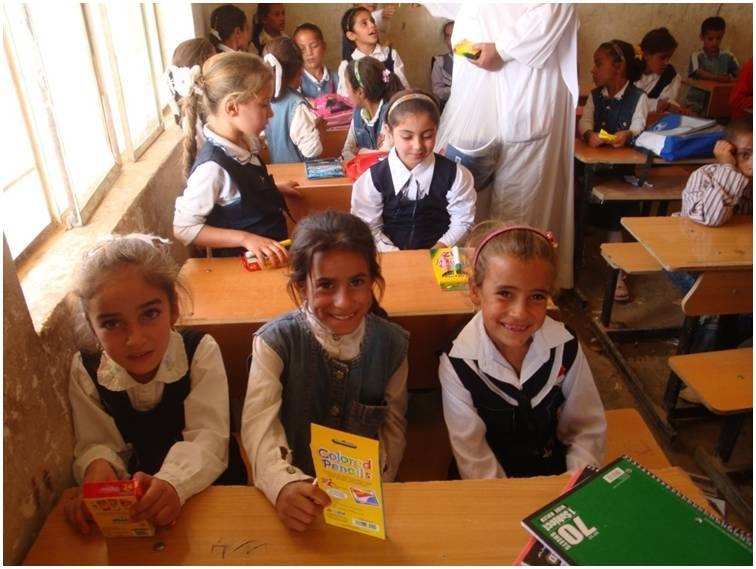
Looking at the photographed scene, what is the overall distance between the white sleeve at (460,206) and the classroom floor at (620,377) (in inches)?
29.5

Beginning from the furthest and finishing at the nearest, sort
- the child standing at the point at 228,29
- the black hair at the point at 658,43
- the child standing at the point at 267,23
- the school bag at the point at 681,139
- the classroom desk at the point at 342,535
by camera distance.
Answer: the child standing at the point at 267,23 < the black hair at the point at 658,43 < the child standing at the point at 228,29 < the school bag at the point at 681,139 < the classroom desk at the point at 342,535

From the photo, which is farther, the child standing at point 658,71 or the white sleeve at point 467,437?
the child standing at point 658,71

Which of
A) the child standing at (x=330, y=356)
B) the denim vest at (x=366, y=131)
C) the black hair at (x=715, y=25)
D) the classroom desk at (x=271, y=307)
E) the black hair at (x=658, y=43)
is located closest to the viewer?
the child standing at (x=330, y=356)

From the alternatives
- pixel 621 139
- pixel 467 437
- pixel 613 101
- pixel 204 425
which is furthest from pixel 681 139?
pixel 204 425

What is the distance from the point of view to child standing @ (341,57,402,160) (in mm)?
3309

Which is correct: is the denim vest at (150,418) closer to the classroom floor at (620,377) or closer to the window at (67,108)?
the window at (67,108)

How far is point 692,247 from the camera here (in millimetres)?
2246

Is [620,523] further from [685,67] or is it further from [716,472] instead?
[685,67]

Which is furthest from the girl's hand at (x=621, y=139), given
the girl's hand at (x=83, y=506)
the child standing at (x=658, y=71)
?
the girl's hand at (x=83, y=506)

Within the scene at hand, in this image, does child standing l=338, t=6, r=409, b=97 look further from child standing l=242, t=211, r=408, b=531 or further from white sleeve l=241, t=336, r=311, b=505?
white sleeve l=241, t=336, r=311, b=505

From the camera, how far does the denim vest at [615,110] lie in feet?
12.3

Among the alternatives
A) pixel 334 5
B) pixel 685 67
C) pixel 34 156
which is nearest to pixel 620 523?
pixel 34 156

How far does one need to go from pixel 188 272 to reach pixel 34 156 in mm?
544

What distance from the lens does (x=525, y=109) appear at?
2908 millimetres
